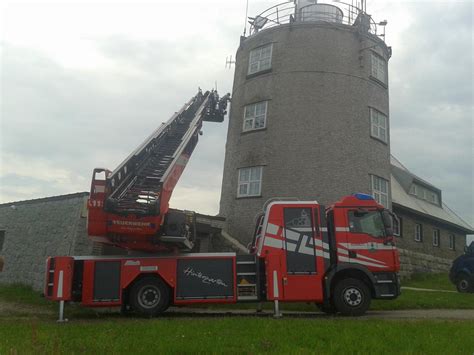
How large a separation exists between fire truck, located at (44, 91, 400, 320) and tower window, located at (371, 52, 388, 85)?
13.2 m

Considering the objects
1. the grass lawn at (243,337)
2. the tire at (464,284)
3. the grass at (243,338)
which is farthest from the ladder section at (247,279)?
the tire at (464,284)

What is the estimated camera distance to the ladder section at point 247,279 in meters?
12.5

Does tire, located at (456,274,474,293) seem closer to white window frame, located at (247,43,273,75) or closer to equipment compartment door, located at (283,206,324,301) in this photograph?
equipment compartment door, located at (283,206,324,301)

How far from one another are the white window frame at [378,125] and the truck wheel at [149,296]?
569 inches

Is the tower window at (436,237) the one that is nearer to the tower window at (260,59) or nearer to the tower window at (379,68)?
the tower window at (379,68)

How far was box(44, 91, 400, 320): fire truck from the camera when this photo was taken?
483 inches

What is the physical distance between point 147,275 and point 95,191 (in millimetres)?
2540

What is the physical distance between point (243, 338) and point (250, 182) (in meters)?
15.2

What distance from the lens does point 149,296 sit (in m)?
12.5

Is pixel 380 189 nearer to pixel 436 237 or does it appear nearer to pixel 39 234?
pixel 436 237

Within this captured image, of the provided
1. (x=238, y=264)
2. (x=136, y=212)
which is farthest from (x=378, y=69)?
(x=136, y=212)

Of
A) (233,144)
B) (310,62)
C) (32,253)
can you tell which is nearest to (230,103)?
(233,144)

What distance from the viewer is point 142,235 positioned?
12.0 metres

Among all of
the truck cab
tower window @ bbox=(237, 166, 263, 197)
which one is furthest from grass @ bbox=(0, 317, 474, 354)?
tower window @ bbox=(237, 166, 263, 197)
